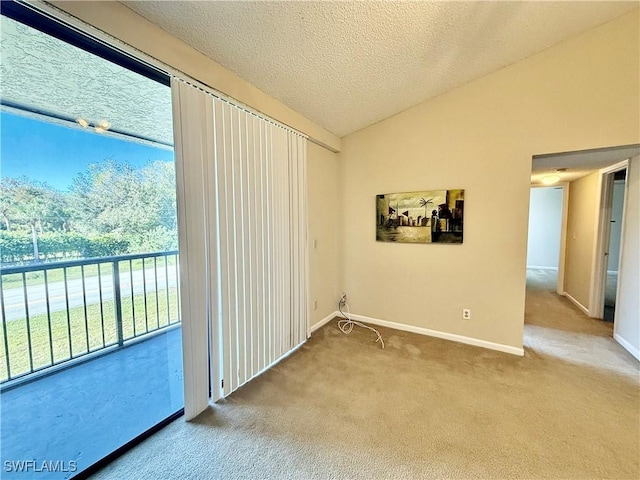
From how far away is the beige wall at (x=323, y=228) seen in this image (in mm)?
3129

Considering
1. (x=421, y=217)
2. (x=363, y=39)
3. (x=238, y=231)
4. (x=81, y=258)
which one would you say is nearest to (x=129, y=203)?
(x=81, y=258)

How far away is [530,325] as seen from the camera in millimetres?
3381

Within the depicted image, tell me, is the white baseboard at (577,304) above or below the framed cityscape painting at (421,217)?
below

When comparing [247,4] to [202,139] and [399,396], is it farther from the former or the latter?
[399,396]

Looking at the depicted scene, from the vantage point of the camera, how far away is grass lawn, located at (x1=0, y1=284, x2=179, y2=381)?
50.0 inches

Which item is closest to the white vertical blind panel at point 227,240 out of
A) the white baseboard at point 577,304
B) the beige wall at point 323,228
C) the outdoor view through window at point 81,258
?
the outdoor view through window at point 81,258

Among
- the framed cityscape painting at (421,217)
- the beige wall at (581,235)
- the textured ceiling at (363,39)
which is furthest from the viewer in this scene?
the beige wall at (581,235)

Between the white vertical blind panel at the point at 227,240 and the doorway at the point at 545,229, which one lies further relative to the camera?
Answer: the doorway at the point at 545,229

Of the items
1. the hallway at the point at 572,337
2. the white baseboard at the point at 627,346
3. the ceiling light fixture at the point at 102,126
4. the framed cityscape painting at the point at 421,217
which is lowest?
the hallway at the point at 572,337

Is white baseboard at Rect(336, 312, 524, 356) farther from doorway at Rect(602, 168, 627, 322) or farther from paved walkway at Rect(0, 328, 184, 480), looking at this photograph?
paved walkway at Rect(0, 328, 184, 480)

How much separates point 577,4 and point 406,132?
1550mm

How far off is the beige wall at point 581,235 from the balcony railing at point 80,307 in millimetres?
5231

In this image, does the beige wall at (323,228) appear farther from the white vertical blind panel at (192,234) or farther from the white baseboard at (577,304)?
the white baseboard at (577,304)

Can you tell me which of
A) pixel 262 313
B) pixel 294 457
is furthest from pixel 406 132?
pixel 294 457
